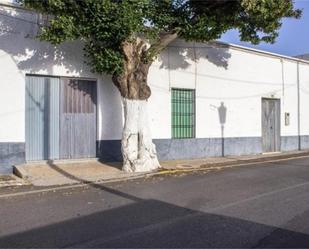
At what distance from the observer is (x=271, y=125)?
23250 millimetres

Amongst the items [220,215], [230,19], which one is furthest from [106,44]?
[220,215]

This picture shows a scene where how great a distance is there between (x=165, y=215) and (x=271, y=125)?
622 inches

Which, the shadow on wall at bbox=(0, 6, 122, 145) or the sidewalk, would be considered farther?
the shadow on wall at bbox=(0, 6, 122, 145)

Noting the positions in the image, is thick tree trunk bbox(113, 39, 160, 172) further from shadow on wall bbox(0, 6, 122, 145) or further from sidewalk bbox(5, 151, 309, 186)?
shadow on wall bbox(0, 6, 122, 145)

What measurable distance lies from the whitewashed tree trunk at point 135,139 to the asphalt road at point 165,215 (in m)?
1.50

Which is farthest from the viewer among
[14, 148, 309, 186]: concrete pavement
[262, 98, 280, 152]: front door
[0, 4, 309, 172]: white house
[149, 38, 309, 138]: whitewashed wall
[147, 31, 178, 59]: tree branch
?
[262, 98, 280, 152]: front door

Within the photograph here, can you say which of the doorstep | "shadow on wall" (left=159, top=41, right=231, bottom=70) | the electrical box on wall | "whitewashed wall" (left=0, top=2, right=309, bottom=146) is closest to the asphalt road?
the doorstep

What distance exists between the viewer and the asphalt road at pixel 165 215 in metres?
6.86

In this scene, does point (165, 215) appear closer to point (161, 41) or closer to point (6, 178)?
point (6, 178)

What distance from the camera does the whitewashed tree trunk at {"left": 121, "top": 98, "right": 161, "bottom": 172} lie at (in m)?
14.3

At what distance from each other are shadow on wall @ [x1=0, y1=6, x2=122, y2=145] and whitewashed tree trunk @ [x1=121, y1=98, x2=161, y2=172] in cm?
200

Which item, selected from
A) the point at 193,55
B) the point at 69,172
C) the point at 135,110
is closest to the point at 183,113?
the point at 193,55

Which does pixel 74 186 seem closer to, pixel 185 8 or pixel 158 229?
pixel 158 229

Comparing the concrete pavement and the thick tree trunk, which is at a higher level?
the thick tree trunk
